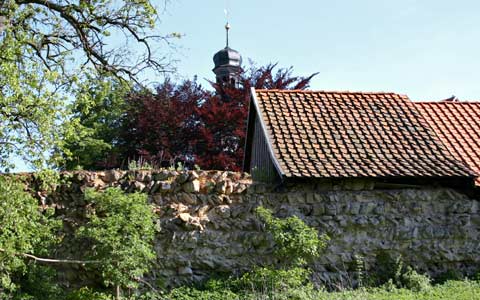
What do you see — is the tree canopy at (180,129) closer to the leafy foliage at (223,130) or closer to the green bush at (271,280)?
the leafy foliage at (223,130)

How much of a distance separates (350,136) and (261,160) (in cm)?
268

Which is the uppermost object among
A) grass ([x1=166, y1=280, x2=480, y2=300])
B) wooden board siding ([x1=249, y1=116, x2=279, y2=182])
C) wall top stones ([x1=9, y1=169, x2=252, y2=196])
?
wooden board siding ([x1=249, y1=116, x2=279, y2=182])

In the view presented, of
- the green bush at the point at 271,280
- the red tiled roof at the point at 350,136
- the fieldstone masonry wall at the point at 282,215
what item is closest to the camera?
the green bush at the point at 271,280

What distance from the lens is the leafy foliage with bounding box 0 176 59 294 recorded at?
8.02 meters

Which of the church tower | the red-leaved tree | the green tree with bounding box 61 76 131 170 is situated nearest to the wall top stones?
the green tree with bounding box 61 76 131 170

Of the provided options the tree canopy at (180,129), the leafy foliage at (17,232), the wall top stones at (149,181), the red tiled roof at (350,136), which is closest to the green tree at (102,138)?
the tree canopy at (180,129)

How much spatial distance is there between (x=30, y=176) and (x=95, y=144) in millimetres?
11522

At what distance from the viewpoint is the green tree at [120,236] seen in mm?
8641

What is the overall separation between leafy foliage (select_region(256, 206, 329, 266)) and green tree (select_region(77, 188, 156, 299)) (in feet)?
6.74

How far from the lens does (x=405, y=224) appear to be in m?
10.5

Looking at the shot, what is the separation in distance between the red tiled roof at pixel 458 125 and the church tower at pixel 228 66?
34.5 ft

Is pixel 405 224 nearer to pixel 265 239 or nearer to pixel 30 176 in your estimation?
pixel 265 239

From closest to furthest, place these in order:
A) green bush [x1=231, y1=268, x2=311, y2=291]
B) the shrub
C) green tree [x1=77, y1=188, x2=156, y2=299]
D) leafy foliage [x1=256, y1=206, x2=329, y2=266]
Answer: green tree [x1=77, y1=188, x2=156, y2=299] → green bush [x1=231, y1=268, x2=311, y2=291] → leafy foliage [x1=256, y1=206, x2=329, y2=266] → the shrub

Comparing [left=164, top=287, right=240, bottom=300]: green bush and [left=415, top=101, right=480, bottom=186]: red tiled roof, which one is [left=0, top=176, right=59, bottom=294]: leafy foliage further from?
[left=415, top=101, right=480, bottom=186]: red tiled roof
